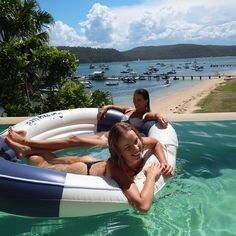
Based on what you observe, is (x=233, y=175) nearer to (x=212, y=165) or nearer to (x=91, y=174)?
(x=212, y=165)

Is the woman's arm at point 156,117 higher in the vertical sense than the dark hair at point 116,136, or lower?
lower

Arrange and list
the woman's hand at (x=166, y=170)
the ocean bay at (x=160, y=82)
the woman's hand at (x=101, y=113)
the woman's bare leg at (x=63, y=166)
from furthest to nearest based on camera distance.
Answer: the ocean bay at (x=160, y=82), the woman's hand at (x=101, y=113), the woman's bare leg at (x=63, y=166), the woman's hand at (x=166, y=170)

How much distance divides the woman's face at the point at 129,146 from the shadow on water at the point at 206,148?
1.97 m

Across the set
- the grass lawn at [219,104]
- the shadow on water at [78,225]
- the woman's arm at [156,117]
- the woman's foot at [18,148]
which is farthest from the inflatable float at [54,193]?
the grass lawn at [219,104]

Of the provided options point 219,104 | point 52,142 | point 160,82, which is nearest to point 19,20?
point 52,142

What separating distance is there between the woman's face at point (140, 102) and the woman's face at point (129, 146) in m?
2.16

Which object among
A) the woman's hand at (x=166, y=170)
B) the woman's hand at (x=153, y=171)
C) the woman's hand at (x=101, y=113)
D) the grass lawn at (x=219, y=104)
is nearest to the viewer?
the woman's hand at (x=153, y=171)

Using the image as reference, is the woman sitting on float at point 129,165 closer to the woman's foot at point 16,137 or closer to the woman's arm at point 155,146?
the woman's arm at point 155,146

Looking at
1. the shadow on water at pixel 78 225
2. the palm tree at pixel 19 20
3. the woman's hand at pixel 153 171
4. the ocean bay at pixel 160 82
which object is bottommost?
the ocean bay at pixel 160 82

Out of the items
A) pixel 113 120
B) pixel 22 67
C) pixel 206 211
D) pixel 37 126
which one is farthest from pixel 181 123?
pixel 22 67

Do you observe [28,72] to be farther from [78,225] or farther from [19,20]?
[78,225]

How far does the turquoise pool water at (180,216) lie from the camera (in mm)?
3643

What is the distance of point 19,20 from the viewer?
1171 cm

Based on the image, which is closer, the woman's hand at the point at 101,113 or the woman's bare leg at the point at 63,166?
the woman's bare leg at the point at 63,166
